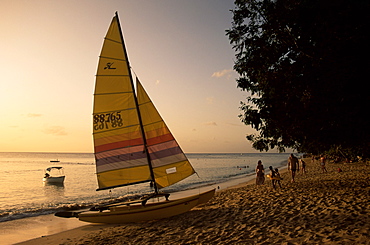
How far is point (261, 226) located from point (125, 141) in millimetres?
Result: 6427

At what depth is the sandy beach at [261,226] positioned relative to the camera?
6961 millimetres

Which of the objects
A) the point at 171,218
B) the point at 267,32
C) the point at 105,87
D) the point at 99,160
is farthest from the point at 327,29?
the point at 99,160

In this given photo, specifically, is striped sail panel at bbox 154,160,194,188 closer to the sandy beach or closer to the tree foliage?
the sandy beach

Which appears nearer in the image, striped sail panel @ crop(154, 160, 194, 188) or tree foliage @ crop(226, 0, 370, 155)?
tree foliage @ crop(226, 0, 370, 155)

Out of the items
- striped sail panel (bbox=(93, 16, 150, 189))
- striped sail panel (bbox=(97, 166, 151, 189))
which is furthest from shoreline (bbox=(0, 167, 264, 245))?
striped sail panel (bbox=(93, 16, 150, 189))

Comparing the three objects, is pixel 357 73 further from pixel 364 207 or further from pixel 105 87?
pixel 105 87

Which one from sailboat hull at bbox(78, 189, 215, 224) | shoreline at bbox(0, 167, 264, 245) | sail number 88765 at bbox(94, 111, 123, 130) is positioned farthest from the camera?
shoreline at bbox(0, 167, 264, 245)

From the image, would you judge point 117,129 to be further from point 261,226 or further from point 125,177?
point 261,226

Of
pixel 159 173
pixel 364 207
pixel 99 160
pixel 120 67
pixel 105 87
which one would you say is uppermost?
pixel 120 67

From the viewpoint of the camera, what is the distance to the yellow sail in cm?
1109

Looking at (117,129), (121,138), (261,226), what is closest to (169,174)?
(121,138)

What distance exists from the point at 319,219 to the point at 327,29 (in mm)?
6844

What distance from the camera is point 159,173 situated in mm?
11180

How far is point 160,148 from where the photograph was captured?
36.9 ft
